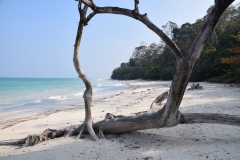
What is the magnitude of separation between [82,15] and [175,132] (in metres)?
3.88

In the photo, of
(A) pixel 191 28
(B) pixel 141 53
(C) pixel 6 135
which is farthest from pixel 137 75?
(C) pixel 6 135

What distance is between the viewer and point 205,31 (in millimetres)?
3607

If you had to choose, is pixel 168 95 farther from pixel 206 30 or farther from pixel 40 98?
pixel 40 98

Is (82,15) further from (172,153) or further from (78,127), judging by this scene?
(172,153)

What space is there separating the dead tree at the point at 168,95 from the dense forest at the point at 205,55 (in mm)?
413

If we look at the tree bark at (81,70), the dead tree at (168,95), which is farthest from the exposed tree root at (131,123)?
the tree bark at (81,70)

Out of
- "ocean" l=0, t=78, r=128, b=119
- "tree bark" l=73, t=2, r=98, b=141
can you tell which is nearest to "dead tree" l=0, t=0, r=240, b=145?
"tree bark" l=73, t=2, r=98, b=141

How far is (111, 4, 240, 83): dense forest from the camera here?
2155 cm

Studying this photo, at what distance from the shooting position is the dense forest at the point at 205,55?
2155cm

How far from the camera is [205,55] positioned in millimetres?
34469

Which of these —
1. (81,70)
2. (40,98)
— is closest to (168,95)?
(81,70)

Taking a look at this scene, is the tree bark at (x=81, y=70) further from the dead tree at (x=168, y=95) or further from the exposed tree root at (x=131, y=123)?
the exposed tree root at (x=131, y=123)

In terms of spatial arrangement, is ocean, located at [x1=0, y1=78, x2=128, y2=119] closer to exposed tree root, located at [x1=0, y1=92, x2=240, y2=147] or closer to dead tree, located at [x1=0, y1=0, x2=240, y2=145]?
exposed tree root, located at [x1=0, y1=92, x2=240, y2=147]

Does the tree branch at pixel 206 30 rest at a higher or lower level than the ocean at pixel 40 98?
higher
